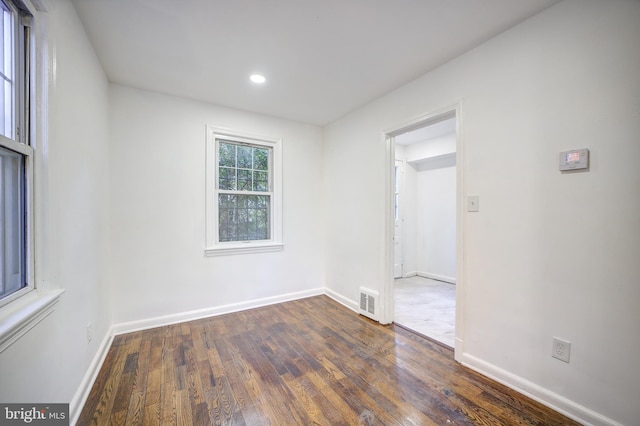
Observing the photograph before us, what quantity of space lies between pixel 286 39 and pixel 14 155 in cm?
178

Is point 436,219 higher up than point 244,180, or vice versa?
point 244,180

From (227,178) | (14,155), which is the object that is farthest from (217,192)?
(14,155)

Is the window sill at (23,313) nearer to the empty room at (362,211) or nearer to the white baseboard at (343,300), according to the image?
the empty room at (362,211)

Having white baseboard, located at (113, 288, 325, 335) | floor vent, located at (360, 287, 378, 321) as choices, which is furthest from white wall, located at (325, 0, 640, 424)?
white baseboard, located at (113, 288, 325, 335)

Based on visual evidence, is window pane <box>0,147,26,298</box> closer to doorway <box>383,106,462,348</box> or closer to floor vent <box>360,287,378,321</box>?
floor vent <box>360,287,378,321</box>

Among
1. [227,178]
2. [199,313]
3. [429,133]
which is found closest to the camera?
[199,313]

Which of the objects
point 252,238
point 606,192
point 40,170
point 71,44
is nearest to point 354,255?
point 252,238

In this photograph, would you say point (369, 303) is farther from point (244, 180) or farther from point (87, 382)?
point (87, 382)

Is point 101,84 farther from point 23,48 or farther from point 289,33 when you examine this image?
point 289,33

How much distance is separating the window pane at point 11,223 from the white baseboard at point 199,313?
1767 mm

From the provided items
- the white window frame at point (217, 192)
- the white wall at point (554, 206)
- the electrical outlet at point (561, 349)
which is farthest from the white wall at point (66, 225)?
the electrical outlet at point (561, 349)

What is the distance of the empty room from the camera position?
4.51ft

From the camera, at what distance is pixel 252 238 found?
3525mm

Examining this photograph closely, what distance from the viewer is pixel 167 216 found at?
2.89 metres
